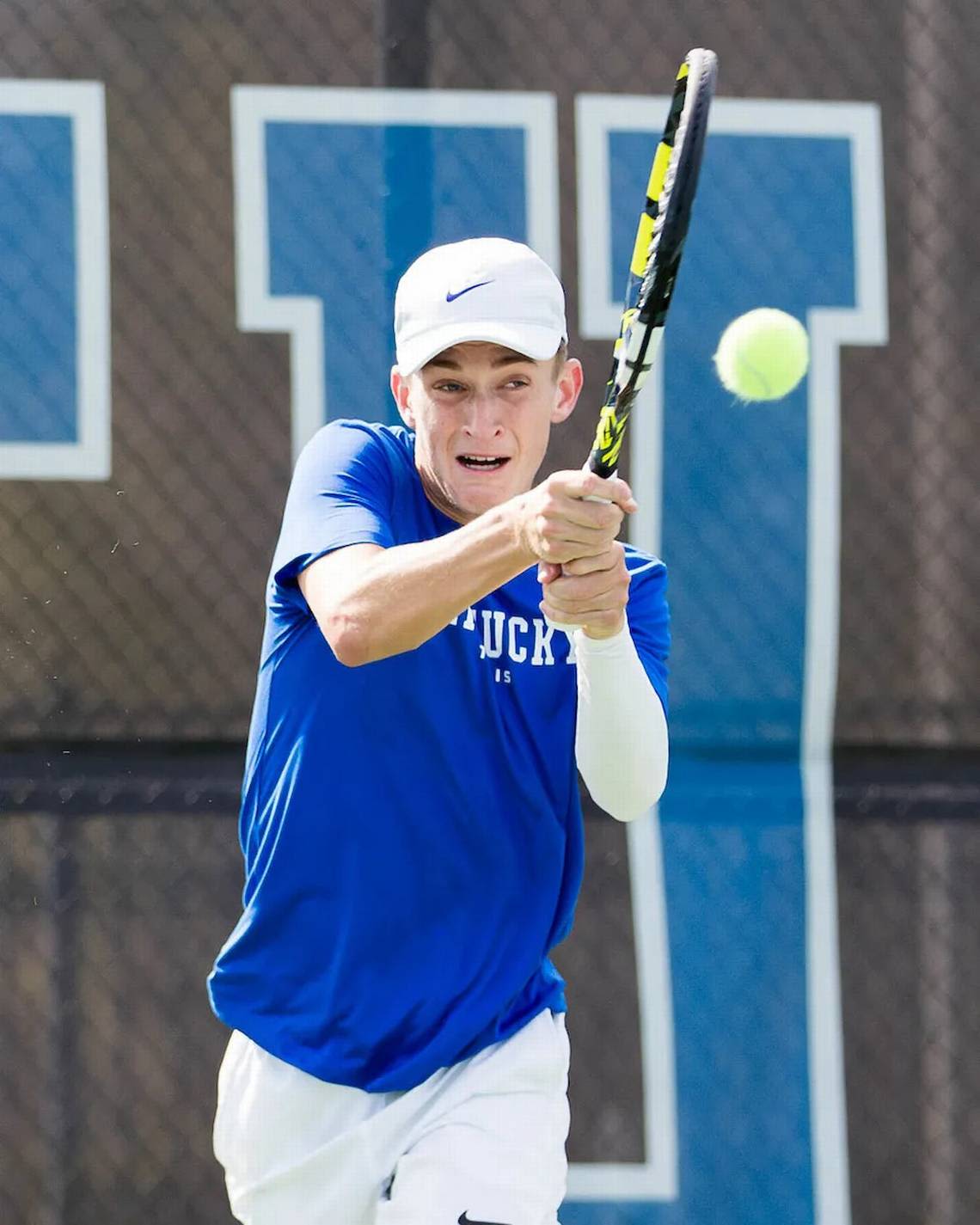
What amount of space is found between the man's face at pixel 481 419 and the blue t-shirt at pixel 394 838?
9 centimetres

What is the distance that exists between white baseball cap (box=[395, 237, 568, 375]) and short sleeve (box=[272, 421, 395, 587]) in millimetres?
114

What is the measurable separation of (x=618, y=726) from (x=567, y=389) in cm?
50

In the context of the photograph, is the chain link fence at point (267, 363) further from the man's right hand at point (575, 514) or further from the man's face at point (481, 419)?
the man's right hand at point (575, 514)

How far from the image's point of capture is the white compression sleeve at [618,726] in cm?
185

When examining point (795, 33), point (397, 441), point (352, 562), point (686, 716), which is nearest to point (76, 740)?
point (686, 716)

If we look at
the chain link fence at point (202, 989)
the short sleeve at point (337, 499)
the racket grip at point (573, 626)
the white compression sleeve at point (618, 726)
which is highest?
the short sleeve at point (337, 499)

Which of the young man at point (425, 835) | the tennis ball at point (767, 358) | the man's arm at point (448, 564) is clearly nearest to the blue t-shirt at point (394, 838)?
the young man at point (425, 835)

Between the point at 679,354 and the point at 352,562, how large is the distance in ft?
5.58

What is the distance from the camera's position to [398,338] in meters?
2.08

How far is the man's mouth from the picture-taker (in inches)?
79.7

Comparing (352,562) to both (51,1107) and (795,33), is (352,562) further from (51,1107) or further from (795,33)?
(795,33)

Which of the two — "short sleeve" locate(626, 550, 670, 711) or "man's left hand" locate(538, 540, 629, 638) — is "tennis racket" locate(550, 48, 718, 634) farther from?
"short sleeve" locate(626, 550, 670, 711)

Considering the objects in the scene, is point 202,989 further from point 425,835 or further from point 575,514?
point 575,514

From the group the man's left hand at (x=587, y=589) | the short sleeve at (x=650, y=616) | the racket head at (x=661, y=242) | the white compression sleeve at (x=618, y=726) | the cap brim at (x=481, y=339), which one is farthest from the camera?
the short sleeve at (x=650, y=616)
